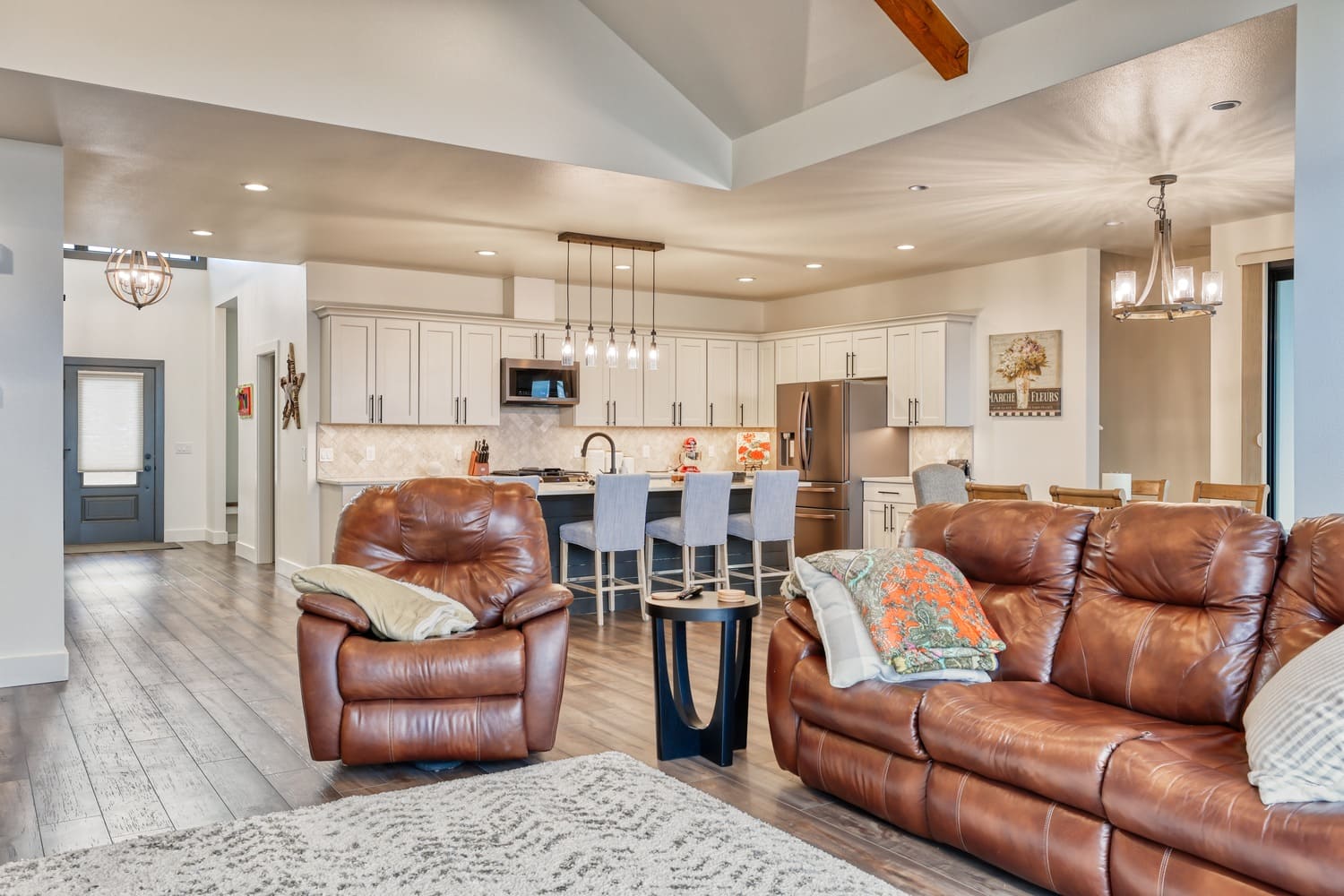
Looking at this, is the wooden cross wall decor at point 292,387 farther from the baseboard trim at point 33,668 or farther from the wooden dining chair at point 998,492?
the wooden dining chair at point 998,492

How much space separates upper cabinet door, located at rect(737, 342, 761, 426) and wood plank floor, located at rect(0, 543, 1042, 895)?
148 inches

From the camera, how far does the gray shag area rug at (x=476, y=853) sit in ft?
8.46

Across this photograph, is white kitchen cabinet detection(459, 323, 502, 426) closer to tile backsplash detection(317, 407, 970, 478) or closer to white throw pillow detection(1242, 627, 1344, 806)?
tile backsplash detection(317, 407, 970, 478)

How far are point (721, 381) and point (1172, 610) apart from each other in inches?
274

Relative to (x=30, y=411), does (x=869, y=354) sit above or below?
above

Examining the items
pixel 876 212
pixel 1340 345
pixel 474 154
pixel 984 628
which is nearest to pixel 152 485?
pixel 474 154

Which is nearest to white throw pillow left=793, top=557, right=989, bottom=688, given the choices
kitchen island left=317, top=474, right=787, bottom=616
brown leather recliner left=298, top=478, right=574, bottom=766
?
brown leather recliner left=298, top=478, right=574, bottom=766

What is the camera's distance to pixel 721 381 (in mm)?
9703

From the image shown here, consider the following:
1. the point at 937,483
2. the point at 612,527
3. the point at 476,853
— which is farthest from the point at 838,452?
the point at 476,853

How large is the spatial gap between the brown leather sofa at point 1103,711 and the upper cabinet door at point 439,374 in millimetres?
5327

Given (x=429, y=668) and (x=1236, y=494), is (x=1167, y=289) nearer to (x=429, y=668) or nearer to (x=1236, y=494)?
(x=1236, y=494)

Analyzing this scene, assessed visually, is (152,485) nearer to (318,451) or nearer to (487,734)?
(318,451)

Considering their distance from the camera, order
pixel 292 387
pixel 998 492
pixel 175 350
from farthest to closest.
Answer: pixel 175 350, pixel 292 387, pixel 998 492

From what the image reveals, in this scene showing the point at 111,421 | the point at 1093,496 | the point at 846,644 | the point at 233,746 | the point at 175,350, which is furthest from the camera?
the point at 175,350
